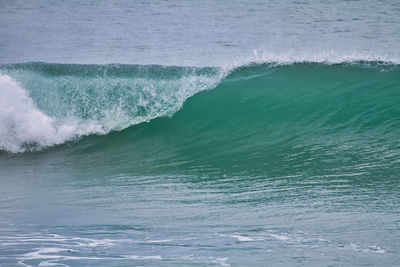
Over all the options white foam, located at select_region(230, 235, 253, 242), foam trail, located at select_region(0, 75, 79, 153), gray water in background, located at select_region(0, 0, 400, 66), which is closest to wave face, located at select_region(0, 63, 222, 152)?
foam trail, located at select_region(0, 75, 79, 153)

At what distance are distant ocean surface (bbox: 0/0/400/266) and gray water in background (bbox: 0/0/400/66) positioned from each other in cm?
11

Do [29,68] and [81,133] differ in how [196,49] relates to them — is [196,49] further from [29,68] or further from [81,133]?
[81,133]

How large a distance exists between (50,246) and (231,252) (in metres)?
1.58

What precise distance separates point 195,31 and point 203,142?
7.87 meters

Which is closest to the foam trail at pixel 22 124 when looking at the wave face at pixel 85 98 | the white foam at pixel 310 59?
the wave face at pixel 85 98

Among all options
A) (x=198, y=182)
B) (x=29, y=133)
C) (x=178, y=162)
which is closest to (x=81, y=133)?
(x=29, y=133)

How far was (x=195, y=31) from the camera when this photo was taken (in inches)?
693

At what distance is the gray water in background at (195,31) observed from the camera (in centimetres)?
1492

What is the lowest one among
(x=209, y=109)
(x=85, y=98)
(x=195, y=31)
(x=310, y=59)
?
(x=209, y=109)

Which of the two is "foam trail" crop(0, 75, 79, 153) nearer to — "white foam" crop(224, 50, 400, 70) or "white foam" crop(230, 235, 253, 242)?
"white foam" crop(224, 50, 400, 70)

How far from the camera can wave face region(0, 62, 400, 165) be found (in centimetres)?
988

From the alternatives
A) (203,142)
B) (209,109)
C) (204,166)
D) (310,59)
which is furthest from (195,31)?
(204,166)

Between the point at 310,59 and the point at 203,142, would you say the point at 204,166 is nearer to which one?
the point at 203,142

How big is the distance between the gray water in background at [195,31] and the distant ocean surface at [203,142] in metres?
0.11
